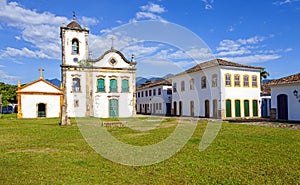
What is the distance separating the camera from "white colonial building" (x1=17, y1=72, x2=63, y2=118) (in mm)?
24219

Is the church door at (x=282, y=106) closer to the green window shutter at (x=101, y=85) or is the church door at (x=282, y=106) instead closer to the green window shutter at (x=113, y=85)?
the green window shutter at (x=113, y=85)

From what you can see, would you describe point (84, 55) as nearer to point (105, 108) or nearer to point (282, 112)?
point (105, 108)

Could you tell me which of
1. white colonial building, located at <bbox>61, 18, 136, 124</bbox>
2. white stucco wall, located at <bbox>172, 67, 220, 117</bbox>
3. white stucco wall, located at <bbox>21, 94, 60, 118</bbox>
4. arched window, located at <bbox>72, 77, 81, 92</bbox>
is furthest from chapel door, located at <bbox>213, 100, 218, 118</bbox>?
white stucco wall, located at <bbox>21, 94, 60, 118</bbox>

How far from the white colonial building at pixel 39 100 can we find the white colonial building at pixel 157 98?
1291 centimetres

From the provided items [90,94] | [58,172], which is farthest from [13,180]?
[90,94]

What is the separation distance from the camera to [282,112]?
18125 millimetres

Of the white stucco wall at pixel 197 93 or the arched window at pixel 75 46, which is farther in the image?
the arched window at pixel 75 46

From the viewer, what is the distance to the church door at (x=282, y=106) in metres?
17.8

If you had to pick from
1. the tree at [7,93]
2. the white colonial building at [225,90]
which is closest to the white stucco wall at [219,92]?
the white colonial building at [225,90]

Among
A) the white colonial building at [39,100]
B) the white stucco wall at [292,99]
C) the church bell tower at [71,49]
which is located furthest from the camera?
the church bell tower at [71,49]

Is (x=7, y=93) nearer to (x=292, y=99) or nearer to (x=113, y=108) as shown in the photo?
(x=113, y=108)

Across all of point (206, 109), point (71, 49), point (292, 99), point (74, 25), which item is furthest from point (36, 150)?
point (74, 25)

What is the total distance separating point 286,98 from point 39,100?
74.8 ft

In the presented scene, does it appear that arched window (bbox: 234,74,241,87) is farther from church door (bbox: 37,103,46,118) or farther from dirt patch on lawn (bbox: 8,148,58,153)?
church door (bbox: 37,103,46,118)
